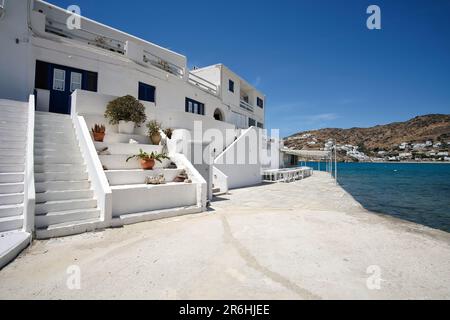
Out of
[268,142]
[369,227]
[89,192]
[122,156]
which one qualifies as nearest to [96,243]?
[89,192]

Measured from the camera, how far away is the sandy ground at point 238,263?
138 inches

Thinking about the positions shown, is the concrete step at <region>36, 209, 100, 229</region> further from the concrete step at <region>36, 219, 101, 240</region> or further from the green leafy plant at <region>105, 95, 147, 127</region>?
the green leafy plant at <region>105, 95, 147, 127</region>

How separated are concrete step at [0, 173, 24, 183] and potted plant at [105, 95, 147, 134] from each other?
188 inches

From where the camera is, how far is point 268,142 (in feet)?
81.2

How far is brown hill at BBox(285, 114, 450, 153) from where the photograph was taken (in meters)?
138

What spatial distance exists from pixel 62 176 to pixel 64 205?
139cm

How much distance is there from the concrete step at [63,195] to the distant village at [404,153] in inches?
Answer: 4889

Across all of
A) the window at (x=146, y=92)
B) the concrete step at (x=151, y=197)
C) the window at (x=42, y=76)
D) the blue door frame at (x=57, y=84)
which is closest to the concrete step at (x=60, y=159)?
the concrete step at (x=151, y=197)

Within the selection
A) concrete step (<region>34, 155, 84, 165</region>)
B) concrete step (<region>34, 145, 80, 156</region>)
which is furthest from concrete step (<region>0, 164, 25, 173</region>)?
concrete step (<region>34, 145, 80, 156</region>)

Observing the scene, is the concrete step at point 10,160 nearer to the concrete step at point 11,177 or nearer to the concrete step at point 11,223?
the concrete step at point 11,177

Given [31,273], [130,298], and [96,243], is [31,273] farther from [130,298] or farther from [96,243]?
[130,298]

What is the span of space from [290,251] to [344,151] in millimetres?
150517

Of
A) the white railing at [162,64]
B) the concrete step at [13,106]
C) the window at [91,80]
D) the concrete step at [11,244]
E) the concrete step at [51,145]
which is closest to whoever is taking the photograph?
the concrete step at [11,244]

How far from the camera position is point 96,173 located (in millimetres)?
7242
